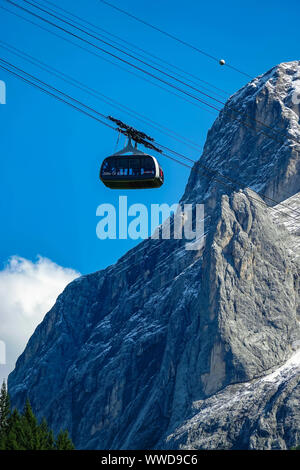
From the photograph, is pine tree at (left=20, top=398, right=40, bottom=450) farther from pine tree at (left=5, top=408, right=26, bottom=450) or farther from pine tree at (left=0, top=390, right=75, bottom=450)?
pine tree at (left=5, top=408, right=26, bottom=450)

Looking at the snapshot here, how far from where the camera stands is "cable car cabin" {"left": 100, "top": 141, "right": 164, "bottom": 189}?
8612 cm

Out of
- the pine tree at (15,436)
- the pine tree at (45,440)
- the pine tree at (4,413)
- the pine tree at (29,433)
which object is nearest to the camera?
the pine tree at (15,436)

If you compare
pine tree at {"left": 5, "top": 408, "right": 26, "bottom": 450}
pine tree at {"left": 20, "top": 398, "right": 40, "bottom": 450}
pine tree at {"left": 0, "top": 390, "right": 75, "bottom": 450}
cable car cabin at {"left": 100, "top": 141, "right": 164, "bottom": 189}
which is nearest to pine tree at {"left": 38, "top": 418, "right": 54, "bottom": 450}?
pine tree at {"left": 0, "top": 390, "right": 75, "bottom": 450}

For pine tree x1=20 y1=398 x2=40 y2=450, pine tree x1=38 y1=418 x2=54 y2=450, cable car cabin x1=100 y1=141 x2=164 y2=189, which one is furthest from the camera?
pine tree x1=38 y1=418 x2=54 y2=450

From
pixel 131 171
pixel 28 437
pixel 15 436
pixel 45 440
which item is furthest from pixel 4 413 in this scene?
pixel 131 171

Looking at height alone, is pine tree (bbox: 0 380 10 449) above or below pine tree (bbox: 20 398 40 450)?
above

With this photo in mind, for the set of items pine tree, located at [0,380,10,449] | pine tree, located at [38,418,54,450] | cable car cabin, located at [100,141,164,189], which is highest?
cable car cabin, located at [100,141,164,189]

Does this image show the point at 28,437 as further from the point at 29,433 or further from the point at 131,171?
the point at 131,171

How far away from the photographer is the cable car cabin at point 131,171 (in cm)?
8612

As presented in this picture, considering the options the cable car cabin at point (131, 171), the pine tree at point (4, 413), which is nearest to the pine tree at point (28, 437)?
the pine tree at point (4, 413)

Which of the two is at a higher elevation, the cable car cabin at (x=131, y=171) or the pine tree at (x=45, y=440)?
the cable car cabin at (x=131, y=171)

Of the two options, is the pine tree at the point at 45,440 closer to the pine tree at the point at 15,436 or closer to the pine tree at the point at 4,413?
the pine tree at the point at 15,436
